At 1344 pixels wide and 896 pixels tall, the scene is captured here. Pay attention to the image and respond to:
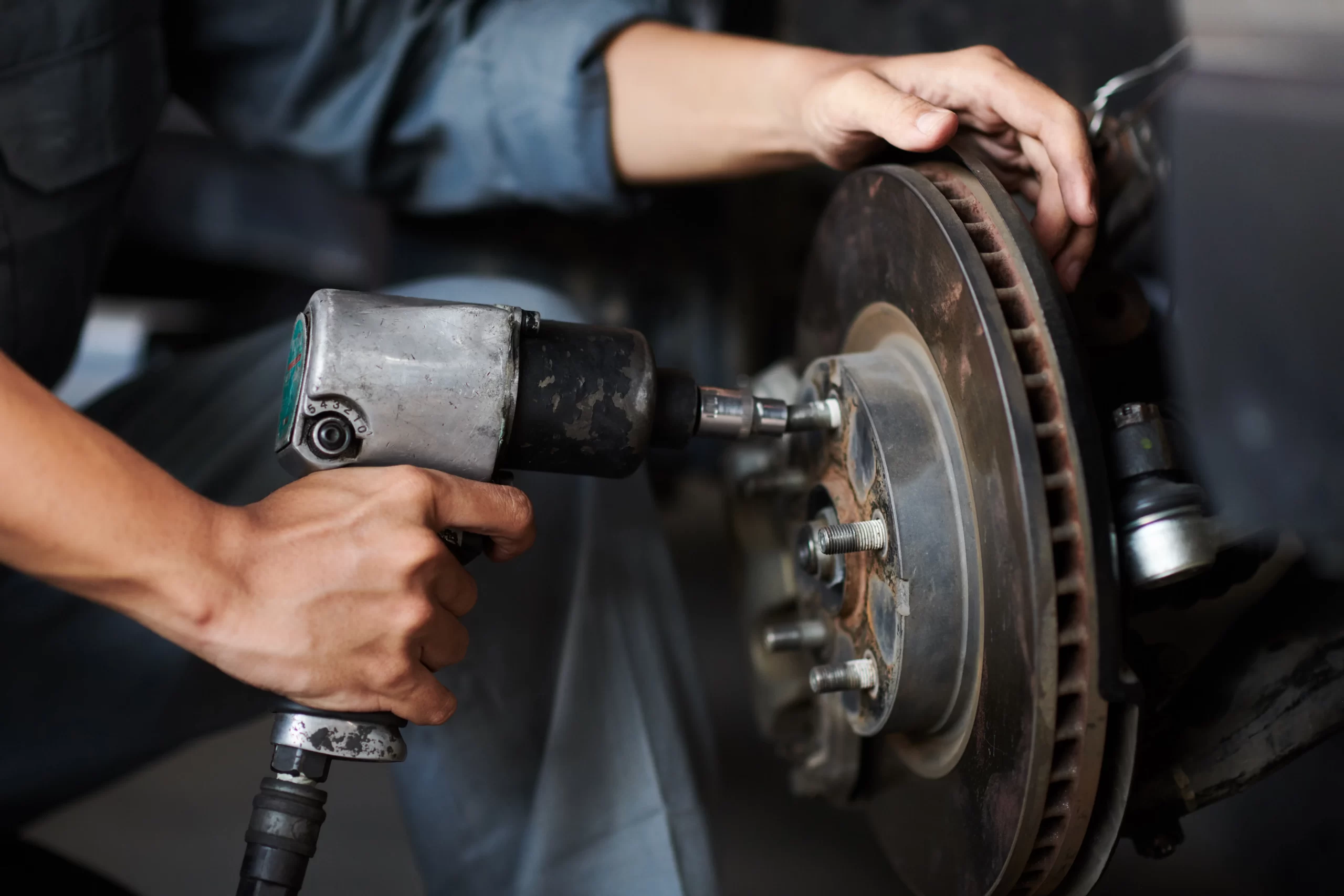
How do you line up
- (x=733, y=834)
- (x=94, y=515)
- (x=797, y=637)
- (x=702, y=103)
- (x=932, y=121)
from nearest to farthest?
(x=94, y=515)
(x=932, y=121)
(x=797, y=637)
(x=702, y=103)
(x=733, y=834)

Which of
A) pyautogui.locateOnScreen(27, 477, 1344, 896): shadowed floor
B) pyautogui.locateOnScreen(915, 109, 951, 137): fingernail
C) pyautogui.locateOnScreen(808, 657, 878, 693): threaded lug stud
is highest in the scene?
pyautogui.locateOnScreen(915, 109, 951, 137): fingernail

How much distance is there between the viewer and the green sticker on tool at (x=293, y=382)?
0.49 m

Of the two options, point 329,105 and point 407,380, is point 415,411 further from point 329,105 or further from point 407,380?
point 329,105

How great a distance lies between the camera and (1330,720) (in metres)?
0.54

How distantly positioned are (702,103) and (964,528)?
17.3 inches

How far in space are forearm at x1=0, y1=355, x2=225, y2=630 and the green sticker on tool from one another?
0.17 feet

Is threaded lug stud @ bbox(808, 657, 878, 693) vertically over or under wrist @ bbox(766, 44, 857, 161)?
under

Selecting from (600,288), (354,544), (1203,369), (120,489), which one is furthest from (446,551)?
(600,288)

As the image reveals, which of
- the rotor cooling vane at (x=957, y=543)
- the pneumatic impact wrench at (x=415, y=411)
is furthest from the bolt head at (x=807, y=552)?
the pneumatic impact wrench at (x=415, y=411)

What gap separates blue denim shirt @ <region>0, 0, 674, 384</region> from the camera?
27.9 inches

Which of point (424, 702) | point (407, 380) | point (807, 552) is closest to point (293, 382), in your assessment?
point (407, 380)

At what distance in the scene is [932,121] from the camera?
542mm

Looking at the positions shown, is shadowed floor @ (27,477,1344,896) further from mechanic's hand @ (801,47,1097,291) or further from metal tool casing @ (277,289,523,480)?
mechanic's hand @ (801,47,1097,291)

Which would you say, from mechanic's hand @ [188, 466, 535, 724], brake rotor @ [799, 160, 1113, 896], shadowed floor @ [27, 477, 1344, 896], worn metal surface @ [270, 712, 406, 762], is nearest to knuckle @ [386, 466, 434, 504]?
mechanic's hand @ [188, 466, 535, 724]
